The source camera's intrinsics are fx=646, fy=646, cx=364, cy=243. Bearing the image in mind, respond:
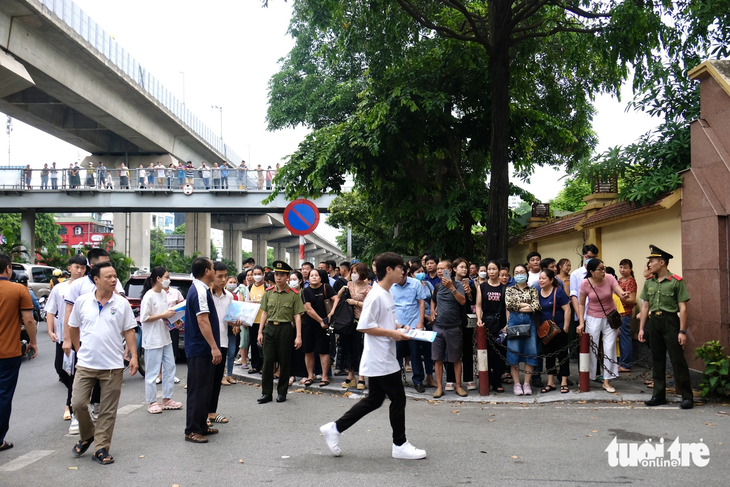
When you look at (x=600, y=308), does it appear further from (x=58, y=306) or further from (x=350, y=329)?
(x=58, y=306)

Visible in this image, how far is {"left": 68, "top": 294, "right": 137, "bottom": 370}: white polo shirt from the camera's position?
19.7 ft

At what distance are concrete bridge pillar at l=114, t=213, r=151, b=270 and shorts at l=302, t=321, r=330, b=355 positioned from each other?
38.0m

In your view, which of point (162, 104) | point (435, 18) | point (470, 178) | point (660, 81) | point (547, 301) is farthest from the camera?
point (162, 104)

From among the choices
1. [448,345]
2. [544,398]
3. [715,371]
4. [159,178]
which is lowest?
[544,398]

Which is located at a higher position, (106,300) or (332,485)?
(106,300)

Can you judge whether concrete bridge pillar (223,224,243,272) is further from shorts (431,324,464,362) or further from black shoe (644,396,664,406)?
black shoe (644,396,664,406)

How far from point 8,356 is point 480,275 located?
243 inches

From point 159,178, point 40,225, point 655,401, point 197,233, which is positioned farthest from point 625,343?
point 40,225

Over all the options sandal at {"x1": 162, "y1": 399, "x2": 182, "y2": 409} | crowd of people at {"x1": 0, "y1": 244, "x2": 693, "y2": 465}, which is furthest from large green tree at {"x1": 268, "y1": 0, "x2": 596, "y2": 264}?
sandal at {"x1": 162, "y1": 399, "x2": 182, "y2": 409}

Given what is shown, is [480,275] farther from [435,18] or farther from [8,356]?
[435,18]

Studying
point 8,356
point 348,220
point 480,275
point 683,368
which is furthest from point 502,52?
point 348,220

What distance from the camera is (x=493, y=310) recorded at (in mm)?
9438

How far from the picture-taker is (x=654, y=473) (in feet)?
17.3

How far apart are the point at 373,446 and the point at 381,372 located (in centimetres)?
96
